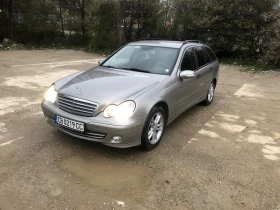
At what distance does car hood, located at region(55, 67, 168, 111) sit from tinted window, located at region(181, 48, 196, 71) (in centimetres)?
63

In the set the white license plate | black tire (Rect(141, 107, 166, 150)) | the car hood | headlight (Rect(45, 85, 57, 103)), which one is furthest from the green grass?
the white license plate

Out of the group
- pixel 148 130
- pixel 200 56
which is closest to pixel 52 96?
pixel 148 130

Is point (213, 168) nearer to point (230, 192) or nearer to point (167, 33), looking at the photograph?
point (230, 192)

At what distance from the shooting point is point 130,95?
3.71 meters

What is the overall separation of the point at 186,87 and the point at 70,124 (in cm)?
209

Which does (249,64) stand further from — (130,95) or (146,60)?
(130,95)

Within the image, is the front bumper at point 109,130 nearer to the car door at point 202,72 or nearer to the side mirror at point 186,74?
the side mirror at point 186,74

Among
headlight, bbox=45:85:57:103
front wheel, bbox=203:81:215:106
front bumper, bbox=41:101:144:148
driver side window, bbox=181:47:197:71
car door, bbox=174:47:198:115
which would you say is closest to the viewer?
front bumper, bbox=41:101:144:148

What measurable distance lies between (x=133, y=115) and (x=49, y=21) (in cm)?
1427

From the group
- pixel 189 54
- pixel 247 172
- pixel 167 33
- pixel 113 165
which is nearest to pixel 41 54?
pixel 167 33

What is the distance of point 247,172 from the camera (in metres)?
3.65

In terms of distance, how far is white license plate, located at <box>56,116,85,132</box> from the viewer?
11.8 feet

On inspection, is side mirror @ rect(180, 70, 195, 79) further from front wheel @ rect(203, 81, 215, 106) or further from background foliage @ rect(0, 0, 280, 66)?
background foliage @ rect(0, 0, 280, 66)

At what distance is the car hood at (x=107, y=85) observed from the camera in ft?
12.1
